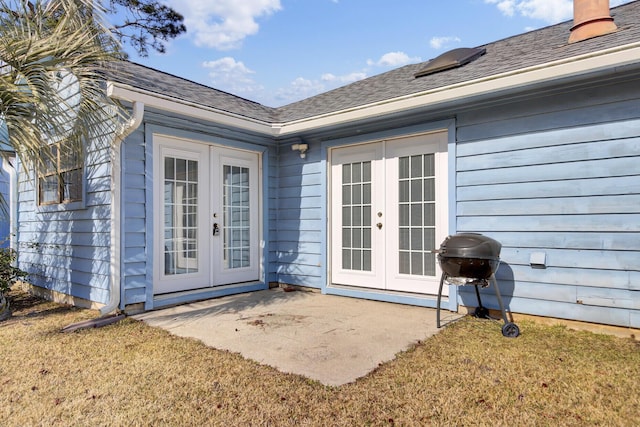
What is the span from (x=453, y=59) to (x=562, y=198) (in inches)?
95.0

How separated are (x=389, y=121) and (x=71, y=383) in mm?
4162

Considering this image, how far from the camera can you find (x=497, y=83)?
3.65 meters

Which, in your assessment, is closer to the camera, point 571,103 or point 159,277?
→ point 571,103

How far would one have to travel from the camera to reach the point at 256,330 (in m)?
3.63

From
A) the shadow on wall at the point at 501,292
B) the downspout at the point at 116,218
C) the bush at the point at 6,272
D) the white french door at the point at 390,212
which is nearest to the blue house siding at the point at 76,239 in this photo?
the downspout at the point at 116,218

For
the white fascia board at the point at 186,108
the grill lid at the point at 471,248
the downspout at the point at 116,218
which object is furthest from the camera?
the downspout at the point at 116,218

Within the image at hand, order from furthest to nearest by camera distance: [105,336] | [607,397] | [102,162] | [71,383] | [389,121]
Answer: [389,121]
[102,162]
[105,336]
[71,383]
[607,397]

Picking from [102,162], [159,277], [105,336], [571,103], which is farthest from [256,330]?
[571,103]

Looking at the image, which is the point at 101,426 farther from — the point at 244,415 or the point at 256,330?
the point at 256,330

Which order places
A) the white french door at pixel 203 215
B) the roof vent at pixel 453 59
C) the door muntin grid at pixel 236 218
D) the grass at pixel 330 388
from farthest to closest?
the door muntin grid at pixel 236 218 → the roof vent at pixel 453 59 → the white french door at pixel 203 215 → the grass at pixel 330 388

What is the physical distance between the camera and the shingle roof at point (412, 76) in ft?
12.0

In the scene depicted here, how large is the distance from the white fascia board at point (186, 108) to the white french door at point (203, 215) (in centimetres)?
51

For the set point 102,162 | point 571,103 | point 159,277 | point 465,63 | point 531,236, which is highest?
point 465,63

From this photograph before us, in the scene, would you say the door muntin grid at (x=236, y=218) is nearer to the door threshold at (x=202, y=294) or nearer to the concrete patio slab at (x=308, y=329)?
the door threshold at (x=202, y=294)
